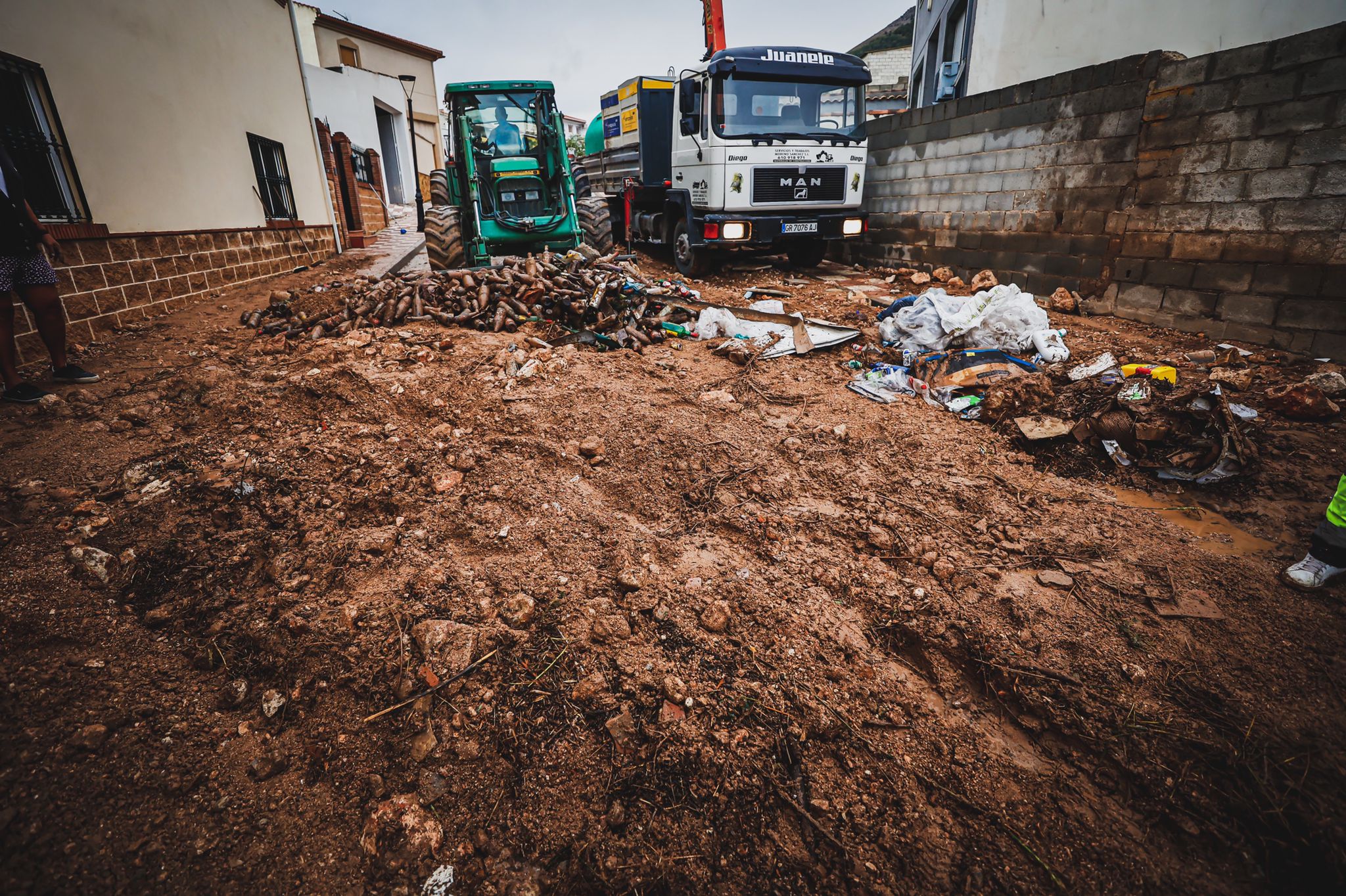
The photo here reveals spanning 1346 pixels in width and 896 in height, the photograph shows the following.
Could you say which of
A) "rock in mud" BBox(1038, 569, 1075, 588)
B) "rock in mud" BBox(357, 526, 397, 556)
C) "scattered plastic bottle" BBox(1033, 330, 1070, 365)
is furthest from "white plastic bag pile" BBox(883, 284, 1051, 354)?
"rock in mud" BBox(357, 526, 397, 556)

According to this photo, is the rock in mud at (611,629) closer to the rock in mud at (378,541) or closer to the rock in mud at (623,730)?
the rock in mud at (623,730)

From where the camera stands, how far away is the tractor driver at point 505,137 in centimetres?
829

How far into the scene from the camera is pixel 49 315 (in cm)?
379

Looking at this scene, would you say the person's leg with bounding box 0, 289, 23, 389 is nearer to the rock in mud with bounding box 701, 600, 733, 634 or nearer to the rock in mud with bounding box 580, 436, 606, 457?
the rock in mud with bounding box 580, 436, 606, 457

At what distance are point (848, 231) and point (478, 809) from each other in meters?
8.52

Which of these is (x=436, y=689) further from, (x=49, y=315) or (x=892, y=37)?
(x=892, y=37)

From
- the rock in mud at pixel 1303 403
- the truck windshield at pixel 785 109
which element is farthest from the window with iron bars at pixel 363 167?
the rock in mud at pixel 1303 403

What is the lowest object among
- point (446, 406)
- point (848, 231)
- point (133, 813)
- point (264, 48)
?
point (133, 813)

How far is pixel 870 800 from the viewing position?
1.55m

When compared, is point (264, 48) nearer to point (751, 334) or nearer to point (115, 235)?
point (115, 235)

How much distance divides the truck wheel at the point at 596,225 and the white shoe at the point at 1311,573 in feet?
29.0

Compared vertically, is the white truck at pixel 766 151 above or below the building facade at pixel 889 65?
below

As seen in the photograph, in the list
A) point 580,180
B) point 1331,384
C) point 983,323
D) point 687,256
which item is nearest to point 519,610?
point 983,323

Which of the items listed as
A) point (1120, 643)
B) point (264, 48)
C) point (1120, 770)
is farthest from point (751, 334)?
point (264, 48)
